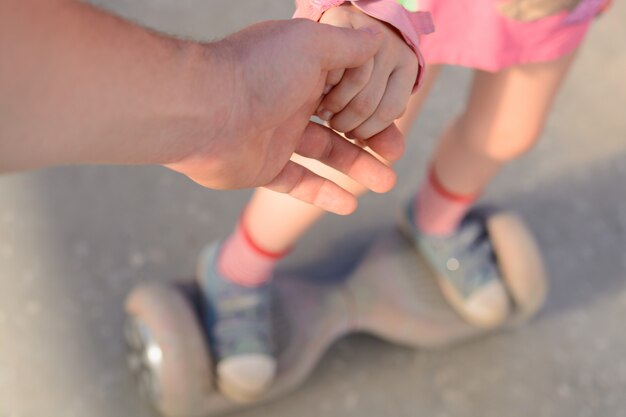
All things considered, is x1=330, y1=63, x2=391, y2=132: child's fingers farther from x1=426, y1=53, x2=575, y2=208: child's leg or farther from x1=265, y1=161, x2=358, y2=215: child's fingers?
x1=426, y1=53, x2=575, y2=208: child's leg

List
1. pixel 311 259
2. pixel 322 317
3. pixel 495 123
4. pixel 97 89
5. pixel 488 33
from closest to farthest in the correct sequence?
pixel 97 89 < pixel 488 33 < pixel 495 123 < pixel 322 317 < pixel 311 259

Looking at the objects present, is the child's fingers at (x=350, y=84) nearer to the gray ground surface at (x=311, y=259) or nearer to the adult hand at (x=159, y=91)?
the adult hand at (x=159, y=91)

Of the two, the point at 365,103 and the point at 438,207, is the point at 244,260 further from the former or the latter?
the point at 365,103

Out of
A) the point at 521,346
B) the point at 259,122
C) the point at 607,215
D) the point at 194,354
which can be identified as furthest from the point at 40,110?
the point at 607,215

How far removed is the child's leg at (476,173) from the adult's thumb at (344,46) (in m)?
0.29

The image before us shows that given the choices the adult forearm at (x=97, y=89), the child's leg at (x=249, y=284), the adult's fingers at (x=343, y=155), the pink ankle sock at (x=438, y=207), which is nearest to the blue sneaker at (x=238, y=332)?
the child's leg at (x=249, y=284)

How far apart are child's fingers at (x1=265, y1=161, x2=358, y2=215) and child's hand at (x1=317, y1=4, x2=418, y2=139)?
0.20 ft

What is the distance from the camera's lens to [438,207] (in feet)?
3.26

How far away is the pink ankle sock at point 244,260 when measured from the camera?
0.89 metres

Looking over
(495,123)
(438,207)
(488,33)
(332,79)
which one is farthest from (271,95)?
(438,207)

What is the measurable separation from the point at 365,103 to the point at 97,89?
20cm

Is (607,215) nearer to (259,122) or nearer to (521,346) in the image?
(521,346)

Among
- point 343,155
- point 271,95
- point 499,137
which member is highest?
point 271,95

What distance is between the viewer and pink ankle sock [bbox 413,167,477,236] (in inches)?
38.2
